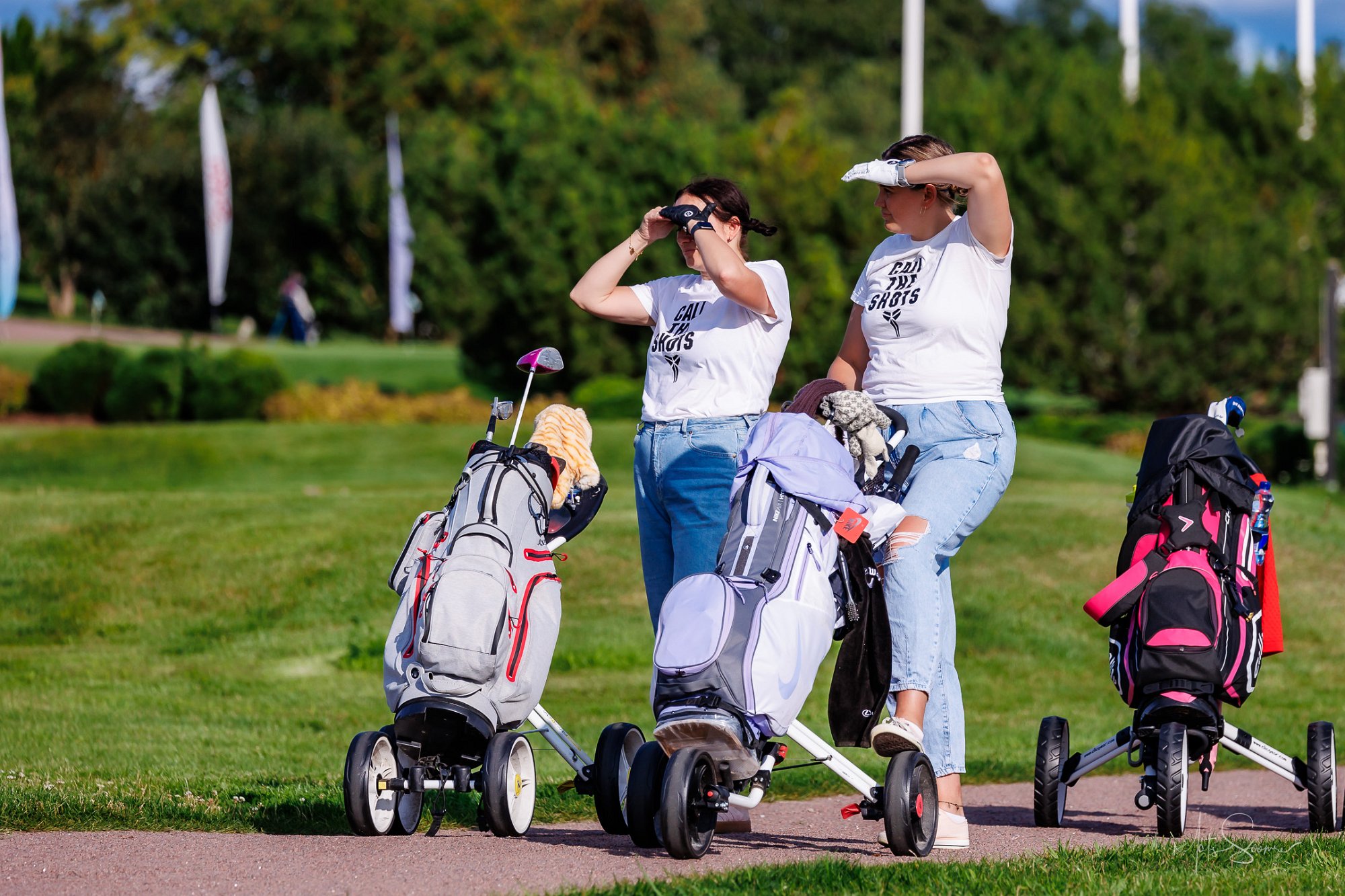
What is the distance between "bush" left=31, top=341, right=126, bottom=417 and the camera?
2419 centimetres

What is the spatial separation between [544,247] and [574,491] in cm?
2294

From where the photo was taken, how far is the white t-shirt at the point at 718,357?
5.55 metres

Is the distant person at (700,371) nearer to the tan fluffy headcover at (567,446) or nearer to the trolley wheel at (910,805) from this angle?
the tan fluffy headcover at (567,446)

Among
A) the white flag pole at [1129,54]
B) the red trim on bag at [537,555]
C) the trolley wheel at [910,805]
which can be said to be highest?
the white flag pole at [1129,54]

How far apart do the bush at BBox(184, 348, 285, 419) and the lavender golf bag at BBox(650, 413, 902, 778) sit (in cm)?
2024

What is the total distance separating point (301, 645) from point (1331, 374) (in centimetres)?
1399

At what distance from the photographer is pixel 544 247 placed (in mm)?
28219

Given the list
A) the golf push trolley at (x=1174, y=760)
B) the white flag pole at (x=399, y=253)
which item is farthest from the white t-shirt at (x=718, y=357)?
the white flag pole at (x=399, y=253)

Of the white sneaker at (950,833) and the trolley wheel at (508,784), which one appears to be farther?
the white sneaker at (950,833)

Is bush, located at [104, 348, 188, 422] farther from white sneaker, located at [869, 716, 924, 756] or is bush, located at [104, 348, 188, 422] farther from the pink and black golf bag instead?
white sneaker, located at [869, 716, 924, 756]

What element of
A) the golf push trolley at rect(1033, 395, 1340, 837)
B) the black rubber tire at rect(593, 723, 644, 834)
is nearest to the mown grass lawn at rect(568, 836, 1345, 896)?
the golf push trolley at rect(1033, 395, 1340, 837)

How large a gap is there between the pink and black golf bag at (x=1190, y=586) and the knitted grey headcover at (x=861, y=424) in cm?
86

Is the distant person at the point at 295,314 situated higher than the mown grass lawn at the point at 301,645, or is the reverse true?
the distant person at the point at 295,314

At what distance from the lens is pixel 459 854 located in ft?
15.6
